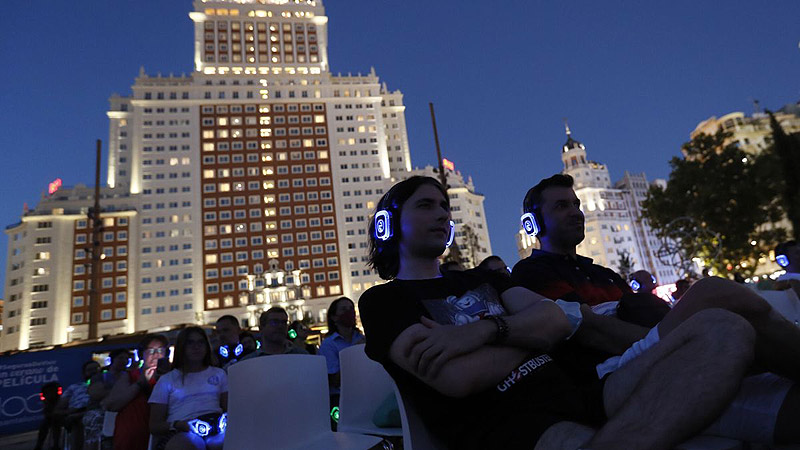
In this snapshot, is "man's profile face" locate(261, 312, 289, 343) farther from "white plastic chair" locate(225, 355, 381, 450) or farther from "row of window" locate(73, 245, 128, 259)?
"row of window" locate(73, 245, 128, 259)

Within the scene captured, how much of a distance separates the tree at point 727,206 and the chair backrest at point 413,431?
22.6 meters

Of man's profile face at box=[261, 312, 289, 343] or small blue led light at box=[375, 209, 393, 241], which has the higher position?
small blue led light at box=[375, 209, 393, 241]

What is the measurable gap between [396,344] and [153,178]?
214 ft

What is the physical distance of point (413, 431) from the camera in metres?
1.80

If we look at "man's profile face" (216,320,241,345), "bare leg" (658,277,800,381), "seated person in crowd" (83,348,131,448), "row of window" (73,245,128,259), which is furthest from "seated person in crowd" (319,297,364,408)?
"row of window" (73,245,128,259)

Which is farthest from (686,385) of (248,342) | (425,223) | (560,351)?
(248,342)

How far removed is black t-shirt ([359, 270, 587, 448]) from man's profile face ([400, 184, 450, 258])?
0.18 metres

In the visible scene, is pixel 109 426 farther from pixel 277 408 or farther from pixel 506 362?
pixel 506 362

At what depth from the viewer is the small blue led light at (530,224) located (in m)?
3.18

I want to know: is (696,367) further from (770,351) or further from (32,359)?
(32,359)

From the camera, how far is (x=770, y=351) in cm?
143

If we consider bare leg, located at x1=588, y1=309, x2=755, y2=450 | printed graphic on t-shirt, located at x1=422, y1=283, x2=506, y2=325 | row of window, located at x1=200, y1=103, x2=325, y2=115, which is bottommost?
bare leg, located at x1=588, y1=309, x2=755, y2=450

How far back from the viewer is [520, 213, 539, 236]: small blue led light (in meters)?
3.18

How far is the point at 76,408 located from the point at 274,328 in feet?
15.0
